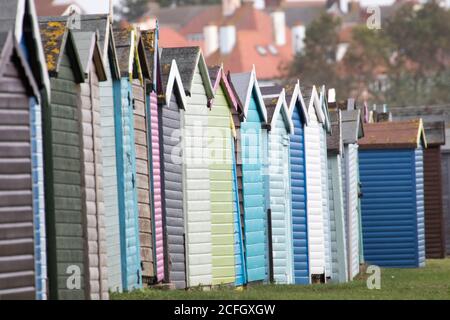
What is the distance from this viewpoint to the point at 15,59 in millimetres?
16234

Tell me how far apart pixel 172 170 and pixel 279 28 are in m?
160

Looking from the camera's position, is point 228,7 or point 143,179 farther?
point 228,7

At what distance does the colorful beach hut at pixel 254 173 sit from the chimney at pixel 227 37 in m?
145

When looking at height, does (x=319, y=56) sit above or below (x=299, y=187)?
above

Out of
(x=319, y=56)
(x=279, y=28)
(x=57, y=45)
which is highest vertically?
(x=279, y=28)

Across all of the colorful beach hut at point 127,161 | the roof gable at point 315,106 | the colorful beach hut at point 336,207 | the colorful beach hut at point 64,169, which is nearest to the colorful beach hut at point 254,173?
the roof gable at point 315,106

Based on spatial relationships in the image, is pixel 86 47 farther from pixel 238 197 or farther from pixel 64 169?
pixel 238 197

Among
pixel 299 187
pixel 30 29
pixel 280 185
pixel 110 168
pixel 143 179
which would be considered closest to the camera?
pixel 30 29

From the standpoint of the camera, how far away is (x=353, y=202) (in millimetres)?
33844

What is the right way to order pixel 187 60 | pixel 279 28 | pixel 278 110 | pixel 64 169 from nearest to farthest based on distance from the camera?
pixel 64 169, pixel 187 60, pixel 278 110, pixel 279 28

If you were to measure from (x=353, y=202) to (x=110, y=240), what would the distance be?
45.7ft

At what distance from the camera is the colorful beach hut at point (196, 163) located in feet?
77.6

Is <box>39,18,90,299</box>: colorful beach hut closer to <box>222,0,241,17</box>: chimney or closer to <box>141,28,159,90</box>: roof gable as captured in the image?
<box>141,28,159,90</box>: roof gable

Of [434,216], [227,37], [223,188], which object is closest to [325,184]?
[223,188]
